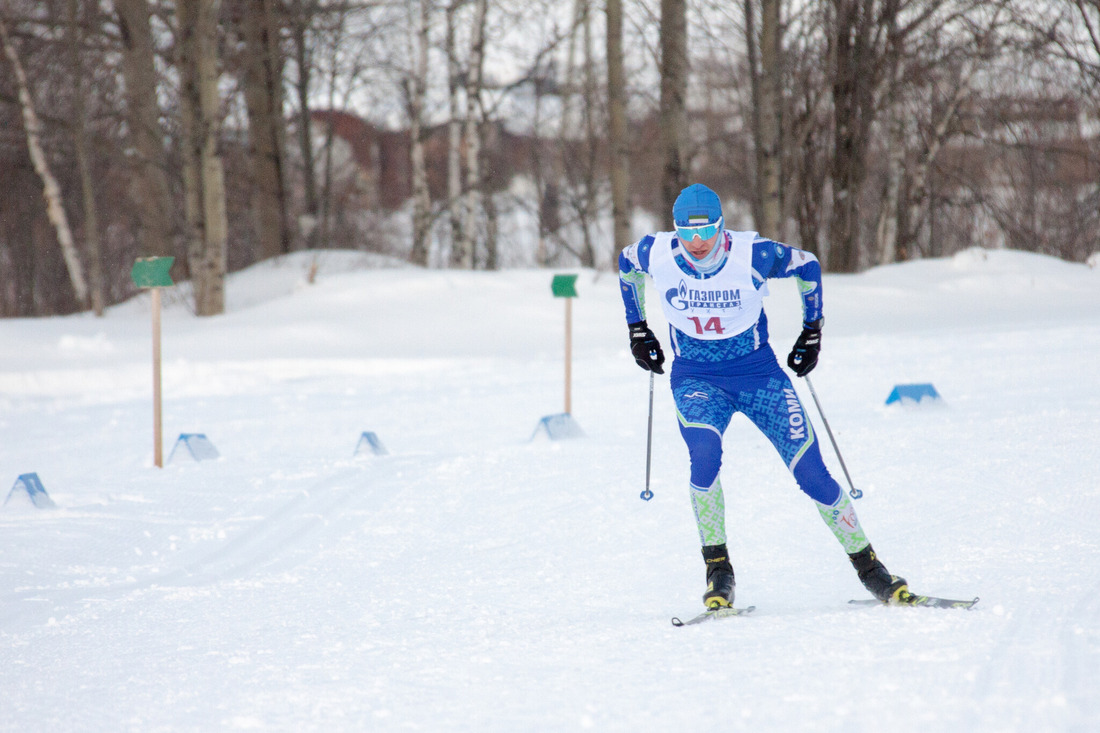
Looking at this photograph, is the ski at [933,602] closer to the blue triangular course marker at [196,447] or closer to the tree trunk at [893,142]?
the blue triangular course marker at [196,447]

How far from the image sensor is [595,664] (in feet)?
10.7

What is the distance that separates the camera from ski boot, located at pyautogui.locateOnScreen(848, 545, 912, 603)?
3.66 meters

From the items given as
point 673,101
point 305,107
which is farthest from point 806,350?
point 305,107

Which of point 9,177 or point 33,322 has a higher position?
point 9,177

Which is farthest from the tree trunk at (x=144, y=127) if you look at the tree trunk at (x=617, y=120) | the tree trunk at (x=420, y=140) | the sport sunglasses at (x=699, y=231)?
the sport sunglasses at (x=699, y=231)

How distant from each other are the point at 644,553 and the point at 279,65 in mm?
16964

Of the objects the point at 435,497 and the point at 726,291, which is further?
the point at 435,497

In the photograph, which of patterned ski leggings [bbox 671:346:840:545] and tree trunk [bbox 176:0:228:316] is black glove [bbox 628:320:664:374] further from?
tree trunk [bbox 176:0:228:316]

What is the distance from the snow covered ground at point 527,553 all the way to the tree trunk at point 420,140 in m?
8.39

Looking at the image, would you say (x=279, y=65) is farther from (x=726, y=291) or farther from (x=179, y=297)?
(x=726, y=291)

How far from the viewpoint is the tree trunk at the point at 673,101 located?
1410 centimetres

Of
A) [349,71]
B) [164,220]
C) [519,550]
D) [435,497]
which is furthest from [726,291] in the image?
[349,71]

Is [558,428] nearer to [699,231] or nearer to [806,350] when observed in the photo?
[806,350]

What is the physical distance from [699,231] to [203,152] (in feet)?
37.8
